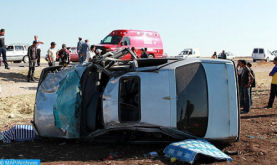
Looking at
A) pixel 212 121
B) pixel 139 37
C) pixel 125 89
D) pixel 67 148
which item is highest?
pixel 139 37

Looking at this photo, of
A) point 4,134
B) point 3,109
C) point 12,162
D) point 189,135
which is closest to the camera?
point 12,162

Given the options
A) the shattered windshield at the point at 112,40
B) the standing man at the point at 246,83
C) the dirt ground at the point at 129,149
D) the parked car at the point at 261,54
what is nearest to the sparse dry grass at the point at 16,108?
the dirt ground at the point at 129,149

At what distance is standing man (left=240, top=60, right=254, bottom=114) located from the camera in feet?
34.1

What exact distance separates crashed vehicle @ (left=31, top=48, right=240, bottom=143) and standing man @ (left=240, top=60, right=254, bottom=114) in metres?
4.43

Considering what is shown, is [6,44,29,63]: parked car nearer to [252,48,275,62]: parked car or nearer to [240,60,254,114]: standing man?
[240,60,254,114]: standing man

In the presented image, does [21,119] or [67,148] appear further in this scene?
[21,119]

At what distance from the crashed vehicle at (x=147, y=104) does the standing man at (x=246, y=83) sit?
14.5 ft

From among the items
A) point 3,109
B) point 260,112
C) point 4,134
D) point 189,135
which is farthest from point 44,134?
point 260,112

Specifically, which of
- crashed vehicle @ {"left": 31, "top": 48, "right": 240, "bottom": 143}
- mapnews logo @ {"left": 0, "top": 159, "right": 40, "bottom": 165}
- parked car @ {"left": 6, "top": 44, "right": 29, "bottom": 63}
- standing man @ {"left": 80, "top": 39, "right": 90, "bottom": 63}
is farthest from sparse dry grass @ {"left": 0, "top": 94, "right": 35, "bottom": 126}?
parked car @ {"left": 6, "top": 44, "right": 29, "bottom": 63}

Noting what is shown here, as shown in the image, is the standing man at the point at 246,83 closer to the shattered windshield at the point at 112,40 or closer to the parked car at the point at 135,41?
the parked car at the point at 135,41

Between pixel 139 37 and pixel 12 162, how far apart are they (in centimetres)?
1969

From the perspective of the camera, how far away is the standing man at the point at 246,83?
34.1 feet

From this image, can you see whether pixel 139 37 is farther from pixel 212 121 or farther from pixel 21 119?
pixel 212 121

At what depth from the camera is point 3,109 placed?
10914mm
